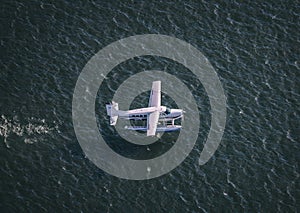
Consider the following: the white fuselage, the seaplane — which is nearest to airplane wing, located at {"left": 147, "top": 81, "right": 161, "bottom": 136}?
the seaplane

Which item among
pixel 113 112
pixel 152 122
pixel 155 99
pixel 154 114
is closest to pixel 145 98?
pixel 155 99

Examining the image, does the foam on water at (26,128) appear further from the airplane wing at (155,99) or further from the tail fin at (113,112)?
the airplane wing at (155,99)

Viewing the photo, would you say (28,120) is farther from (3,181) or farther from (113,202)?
(113,202)

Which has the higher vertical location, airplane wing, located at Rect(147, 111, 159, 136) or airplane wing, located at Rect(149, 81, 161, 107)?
airplane wing, located at Rect(149, 81, 161, 107)

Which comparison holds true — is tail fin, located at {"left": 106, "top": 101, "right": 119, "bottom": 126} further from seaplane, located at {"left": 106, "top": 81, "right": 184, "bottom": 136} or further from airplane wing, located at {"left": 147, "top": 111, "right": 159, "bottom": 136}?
airplane wing, located at {"left": 147, "top": 111, "right": 159, "bottom": 136}

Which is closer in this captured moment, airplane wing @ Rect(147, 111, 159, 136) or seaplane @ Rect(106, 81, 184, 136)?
airplane wing @ Rect(147, 111, 159, 136)

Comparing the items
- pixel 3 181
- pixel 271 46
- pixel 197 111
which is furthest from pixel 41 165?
pixel 271 46

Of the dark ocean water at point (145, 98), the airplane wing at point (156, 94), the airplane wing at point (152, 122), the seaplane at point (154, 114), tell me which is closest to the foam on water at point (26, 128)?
the dark ocean water at point (145, 98)
